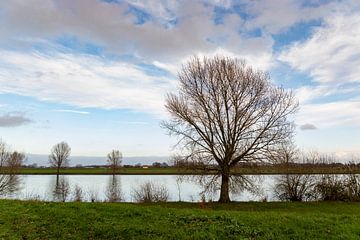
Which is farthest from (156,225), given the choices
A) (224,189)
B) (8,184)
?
(8,184)

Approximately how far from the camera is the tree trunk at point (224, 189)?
21631 millimetres

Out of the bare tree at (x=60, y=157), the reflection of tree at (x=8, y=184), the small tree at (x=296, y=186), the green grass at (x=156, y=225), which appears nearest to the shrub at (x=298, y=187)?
the small tree at (x=296, y=186)

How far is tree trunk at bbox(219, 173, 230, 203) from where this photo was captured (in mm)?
21631

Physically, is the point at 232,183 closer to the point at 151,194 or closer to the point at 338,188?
the point at 151,194

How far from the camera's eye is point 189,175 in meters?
22.4

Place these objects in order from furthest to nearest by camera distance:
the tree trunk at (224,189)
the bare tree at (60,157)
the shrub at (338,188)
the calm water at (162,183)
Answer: the bare tree at (60,157) → the shrub at (338,188) → the calm water at (162,183) → the tree trunk at (224,189)

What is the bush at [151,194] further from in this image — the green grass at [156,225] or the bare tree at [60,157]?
the bare tree at [60,157]

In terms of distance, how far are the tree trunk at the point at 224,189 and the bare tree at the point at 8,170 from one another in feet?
56.8

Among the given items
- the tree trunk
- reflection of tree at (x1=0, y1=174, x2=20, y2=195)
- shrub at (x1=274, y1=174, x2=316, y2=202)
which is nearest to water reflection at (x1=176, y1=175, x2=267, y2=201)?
the tree trunk

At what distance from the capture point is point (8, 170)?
3094cm

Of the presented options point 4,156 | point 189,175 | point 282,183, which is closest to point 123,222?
point 189,175

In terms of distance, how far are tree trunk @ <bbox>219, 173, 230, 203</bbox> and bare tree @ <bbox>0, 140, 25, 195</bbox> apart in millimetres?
17325

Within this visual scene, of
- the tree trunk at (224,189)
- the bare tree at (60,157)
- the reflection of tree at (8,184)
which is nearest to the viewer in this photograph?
the tree trunk at (224,189)

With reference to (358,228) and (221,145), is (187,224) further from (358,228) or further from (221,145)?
(221,145)
